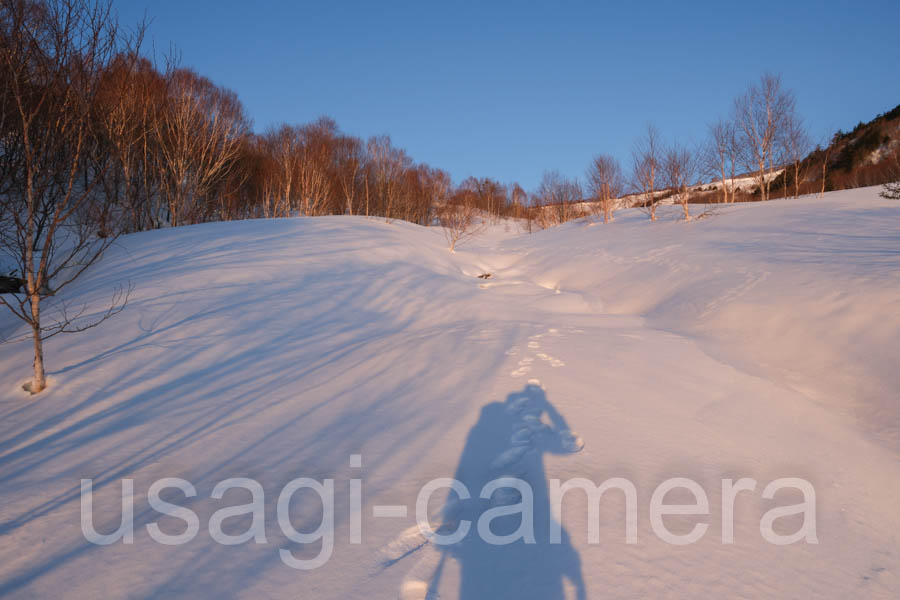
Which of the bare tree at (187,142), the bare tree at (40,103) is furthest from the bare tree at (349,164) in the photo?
the bare tree at (40,103)

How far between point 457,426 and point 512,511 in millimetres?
1106

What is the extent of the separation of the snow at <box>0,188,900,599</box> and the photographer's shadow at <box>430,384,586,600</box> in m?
0.02

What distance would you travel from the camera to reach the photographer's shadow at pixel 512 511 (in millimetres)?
1904

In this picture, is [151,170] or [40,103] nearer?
[40,103]

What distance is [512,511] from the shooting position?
238cm

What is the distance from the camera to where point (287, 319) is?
6145 millimetres

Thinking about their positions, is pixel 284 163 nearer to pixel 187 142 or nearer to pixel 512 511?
pixel 187 142

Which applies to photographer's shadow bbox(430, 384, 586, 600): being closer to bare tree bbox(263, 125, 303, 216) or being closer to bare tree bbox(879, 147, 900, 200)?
bare tree bbox(879, 147, 900, 200)

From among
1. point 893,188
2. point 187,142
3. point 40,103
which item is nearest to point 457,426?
point 40,103

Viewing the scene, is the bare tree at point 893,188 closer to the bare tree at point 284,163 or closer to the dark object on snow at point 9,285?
the dark object on snow at point 9,285

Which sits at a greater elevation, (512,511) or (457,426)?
(457,426)

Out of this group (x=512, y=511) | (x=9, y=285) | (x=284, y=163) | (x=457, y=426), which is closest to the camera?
(x=512, y=511)

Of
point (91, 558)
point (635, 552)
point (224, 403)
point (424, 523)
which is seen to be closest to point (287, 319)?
point (224, 403)

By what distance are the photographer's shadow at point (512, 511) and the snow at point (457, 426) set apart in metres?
0.02
